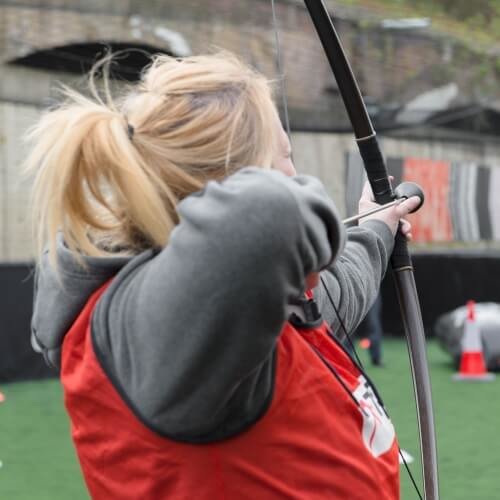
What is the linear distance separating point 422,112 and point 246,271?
9.91 metres

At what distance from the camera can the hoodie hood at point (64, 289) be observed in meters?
1.41

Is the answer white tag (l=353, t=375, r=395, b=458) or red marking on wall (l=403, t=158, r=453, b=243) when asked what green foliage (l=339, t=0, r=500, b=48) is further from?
white tag (l=353, t=375, r=395, b=458)

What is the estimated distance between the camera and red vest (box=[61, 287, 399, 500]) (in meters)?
1.33

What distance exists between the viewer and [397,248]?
216 centimetres

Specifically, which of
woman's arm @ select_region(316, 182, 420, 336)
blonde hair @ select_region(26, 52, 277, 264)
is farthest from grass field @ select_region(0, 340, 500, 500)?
blonde hair @ select_region(26, 52, 277, 264)

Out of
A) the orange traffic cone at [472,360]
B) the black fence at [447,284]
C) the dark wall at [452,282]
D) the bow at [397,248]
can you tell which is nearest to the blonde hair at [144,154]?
the bow at [397,248]

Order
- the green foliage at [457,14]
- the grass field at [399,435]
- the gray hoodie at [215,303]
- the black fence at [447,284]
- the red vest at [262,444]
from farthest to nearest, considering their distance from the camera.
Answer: the green foliage at [457,14], the black fence at [447,284], the grass field at [399,435], the red vest at [262,444], the gray hoodie at [215,303]

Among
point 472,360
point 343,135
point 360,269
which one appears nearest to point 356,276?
point 360,269

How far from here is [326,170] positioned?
390 inches

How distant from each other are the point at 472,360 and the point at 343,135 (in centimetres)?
300

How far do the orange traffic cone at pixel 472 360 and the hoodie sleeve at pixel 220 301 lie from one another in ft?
22.0

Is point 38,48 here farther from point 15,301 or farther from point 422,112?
point 422,112

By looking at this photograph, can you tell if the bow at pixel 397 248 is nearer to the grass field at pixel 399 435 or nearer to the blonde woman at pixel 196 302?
the blonde woman at pixel 196 302

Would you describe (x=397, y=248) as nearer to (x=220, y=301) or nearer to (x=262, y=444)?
(x=262, y=444)
